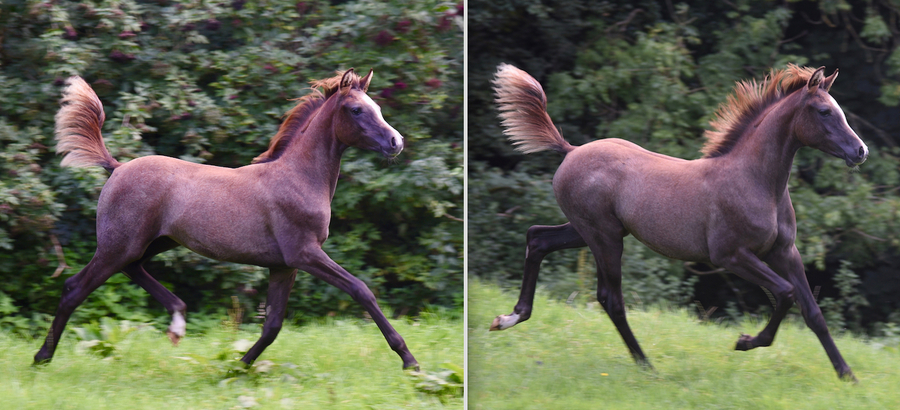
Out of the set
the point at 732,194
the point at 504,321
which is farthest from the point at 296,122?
the point at 732,194

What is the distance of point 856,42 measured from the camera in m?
6.17

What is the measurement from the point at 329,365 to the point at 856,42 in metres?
5.05

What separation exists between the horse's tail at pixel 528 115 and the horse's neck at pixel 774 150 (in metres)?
1.01

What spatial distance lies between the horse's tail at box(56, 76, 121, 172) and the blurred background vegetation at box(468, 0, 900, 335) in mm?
2772

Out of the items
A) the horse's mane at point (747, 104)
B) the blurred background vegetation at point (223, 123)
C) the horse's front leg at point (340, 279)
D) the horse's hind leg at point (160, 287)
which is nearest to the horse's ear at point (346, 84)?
the horse's front leg at point (340, 279)

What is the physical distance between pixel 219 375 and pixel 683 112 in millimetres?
4256

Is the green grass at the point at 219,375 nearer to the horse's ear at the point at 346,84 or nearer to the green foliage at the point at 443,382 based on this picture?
the green foliage at the point at 443,382

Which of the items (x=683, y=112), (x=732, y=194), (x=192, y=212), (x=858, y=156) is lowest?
(x=683, y=112)

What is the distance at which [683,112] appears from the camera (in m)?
6.21

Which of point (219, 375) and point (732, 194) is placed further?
point (219, 375)

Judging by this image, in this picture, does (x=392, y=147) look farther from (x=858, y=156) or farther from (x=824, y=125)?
(x=858, y=156)

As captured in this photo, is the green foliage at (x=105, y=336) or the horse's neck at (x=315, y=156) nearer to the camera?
the horse's neck at (x=315, y=156)

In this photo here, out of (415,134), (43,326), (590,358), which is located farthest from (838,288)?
(43,326)

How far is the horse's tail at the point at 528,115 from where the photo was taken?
4.31 meters
